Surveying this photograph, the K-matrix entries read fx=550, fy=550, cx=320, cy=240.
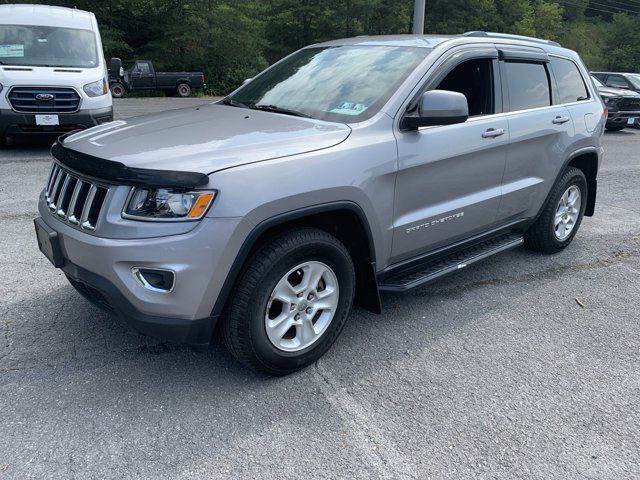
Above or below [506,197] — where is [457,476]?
below

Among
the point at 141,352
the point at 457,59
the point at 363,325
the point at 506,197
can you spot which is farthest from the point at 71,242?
the point at 506,197

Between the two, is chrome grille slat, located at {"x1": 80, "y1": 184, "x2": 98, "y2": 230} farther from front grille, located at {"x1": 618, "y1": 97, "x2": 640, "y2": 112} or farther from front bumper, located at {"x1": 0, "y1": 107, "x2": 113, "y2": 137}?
front grille, located at {"x1": 618, "y1": 97, "x2": 640, "y2": 112}

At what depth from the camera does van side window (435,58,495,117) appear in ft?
12.4

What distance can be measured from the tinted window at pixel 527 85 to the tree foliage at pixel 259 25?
25697 mm

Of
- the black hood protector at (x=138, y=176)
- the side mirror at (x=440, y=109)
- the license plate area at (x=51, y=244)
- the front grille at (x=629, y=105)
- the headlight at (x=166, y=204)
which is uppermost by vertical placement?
the side mirror at (x=440, y=109)

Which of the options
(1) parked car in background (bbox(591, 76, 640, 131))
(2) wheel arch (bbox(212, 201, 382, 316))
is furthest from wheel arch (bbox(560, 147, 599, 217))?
(1) parked car in background (bbox(591, 76, 640, 131))

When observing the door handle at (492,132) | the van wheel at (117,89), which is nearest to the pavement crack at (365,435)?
the door handle at (492,132)

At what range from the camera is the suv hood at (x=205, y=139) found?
102 inches

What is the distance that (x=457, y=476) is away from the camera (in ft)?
7.81

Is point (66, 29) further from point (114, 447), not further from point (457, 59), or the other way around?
point (114, 447)

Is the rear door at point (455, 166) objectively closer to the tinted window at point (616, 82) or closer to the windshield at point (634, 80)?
the windshield at point (634, 80)

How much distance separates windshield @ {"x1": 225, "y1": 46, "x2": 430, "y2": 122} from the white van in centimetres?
503

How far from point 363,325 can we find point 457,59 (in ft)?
6.15

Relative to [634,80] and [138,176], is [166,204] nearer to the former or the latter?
[138,176]
